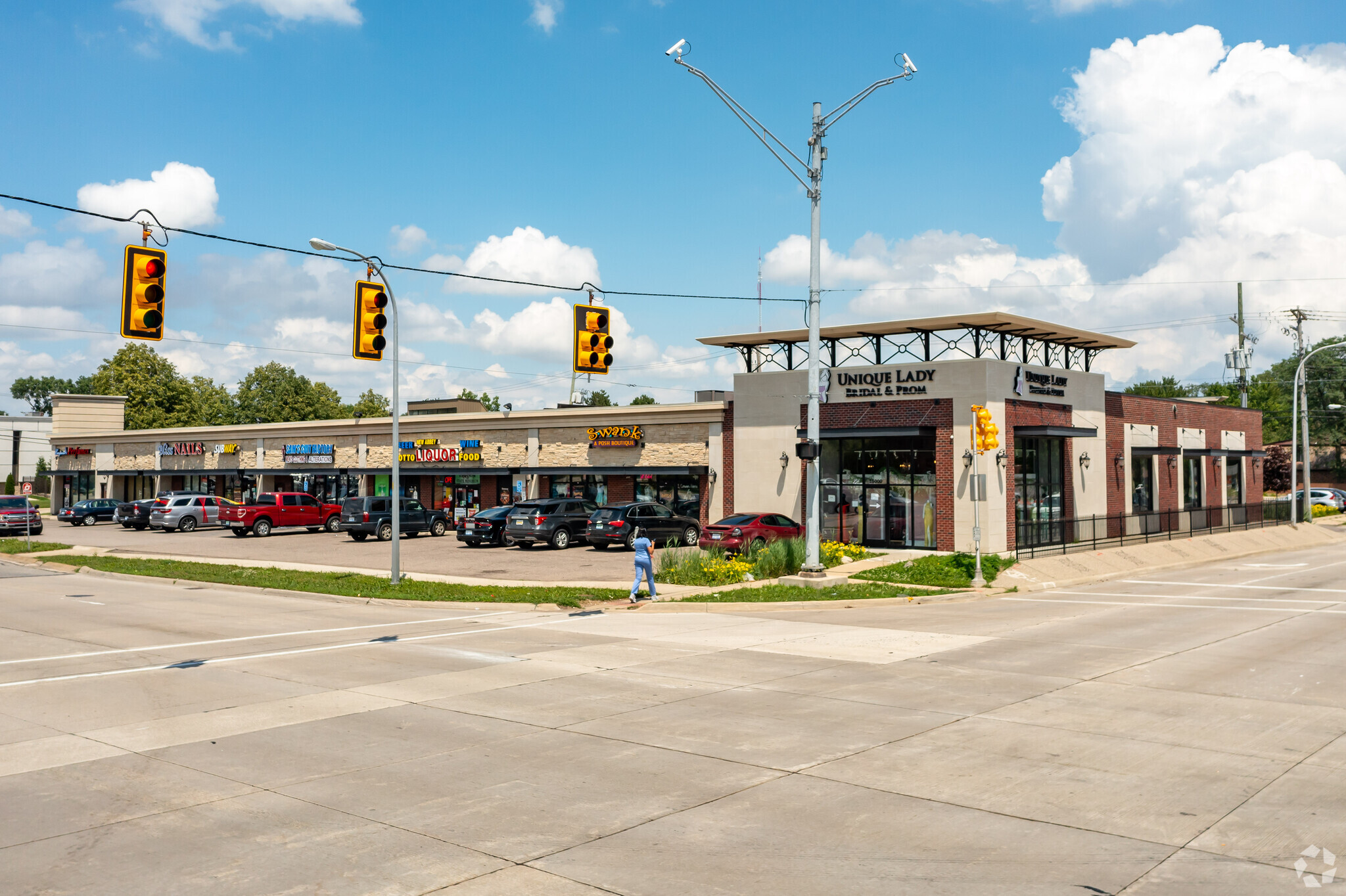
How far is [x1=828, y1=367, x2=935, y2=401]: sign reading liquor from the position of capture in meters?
32.0

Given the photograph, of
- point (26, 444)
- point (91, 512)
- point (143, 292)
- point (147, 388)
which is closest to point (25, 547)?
point (91, 512)

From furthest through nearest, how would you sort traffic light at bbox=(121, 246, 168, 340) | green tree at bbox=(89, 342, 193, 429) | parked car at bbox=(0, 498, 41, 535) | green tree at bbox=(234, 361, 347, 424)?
green tree at bbox=(234, 361, 347, 424) < green tree at bbox=(89, 342, 193, 429) < parked car at bbox=(0, 498, 41, 535) < traffic light at bbox=(121, 246, 168, 340)

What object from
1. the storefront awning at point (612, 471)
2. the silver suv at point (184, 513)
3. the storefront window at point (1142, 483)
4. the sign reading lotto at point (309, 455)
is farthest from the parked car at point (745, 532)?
the sign reading lotto at point (309, 455)

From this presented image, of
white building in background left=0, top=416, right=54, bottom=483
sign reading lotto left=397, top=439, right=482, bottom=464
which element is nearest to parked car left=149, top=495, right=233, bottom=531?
sign reading lotto left=397, top=439, right=482, bottom=464

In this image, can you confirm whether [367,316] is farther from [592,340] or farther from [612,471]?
[612,471]

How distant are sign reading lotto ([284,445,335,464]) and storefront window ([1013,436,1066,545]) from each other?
36615 mm

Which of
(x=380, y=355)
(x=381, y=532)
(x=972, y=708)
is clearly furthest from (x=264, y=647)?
(x=381, y=532)

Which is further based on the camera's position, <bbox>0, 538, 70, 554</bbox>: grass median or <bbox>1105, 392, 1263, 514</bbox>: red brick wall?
<bbox>1105, 392, 1263, 514</bbox>: red brick wall

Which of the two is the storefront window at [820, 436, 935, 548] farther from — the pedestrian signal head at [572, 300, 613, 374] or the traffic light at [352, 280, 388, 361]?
the traffic light at [352, 280, 388, 361]

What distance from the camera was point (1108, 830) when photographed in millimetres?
7043

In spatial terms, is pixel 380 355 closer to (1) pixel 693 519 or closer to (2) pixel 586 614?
(2) pixel 586 614

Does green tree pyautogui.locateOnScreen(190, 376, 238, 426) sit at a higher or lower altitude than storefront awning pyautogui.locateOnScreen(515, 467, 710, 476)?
higher

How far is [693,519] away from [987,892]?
101 ft

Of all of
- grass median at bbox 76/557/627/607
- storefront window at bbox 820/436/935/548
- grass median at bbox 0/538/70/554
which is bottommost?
grass median at bbox 76/557/627/607
